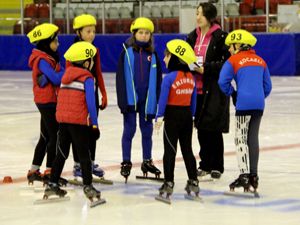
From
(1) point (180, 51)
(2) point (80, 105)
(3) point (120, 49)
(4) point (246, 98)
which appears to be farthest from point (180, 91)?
(3) point (120, 49)

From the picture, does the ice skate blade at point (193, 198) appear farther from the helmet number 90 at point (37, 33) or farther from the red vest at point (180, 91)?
the helmet number 90 at point (37, 33)

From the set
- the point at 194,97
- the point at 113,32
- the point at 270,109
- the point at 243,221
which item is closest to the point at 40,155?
the point at 194,97

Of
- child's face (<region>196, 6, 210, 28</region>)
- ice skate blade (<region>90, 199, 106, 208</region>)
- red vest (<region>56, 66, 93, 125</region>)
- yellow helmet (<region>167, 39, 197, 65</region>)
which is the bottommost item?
ice skate blade (<region>90, 199, 106, 208</region>)

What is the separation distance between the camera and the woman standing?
9375 millimetres

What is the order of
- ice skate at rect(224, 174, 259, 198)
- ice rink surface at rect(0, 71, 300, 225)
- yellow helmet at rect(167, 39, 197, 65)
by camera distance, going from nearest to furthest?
ice rink surface at rect(0, 71, 300, 225) < yellow helmet at rect(167, 39, 197, 65) < ice skate at rect(224, 174, 259, 198)

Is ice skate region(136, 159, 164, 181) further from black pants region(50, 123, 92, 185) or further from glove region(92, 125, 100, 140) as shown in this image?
black pants region(50, 123, 92, 185)

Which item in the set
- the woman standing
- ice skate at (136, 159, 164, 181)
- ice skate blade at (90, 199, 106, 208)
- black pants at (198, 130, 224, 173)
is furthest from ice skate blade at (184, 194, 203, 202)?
black pants at (198, 130, 224, 173)

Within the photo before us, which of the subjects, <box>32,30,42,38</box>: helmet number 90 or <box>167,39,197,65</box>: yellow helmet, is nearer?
<box>167,39,197,65</box>: yellow helmet

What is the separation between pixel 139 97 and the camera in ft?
30.1

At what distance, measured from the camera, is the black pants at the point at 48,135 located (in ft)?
28.7

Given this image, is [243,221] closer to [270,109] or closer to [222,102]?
[222,102]

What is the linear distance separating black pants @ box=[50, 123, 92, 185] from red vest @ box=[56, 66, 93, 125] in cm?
8

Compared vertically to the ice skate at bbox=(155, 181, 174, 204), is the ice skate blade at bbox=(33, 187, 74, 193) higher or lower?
lower

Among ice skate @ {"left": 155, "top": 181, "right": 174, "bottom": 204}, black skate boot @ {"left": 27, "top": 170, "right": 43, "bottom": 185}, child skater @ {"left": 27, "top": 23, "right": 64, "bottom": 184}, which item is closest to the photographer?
ice skate @ {"left": 155, "top": 181, "right": 174, "bottom": 204}
